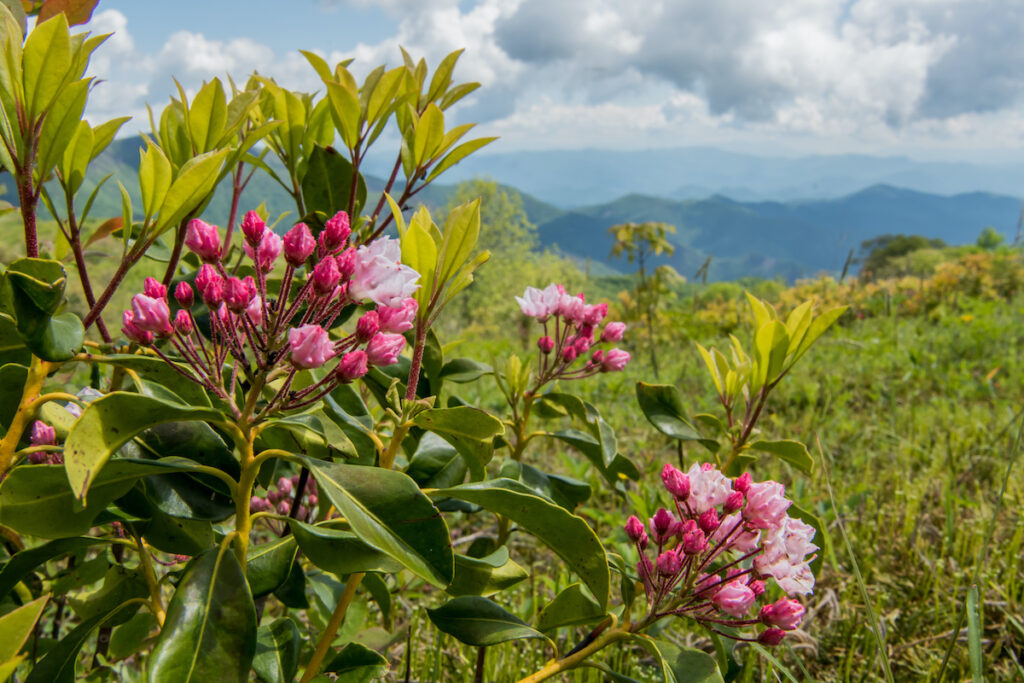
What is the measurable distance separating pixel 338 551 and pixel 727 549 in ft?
1.80

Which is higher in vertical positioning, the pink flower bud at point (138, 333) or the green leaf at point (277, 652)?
the pink flower bud at point (138, 333)

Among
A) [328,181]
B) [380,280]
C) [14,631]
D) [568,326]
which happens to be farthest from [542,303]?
[14,631]

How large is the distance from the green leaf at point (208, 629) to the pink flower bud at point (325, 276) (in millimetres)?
279

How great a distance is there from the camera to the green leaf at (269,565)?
2.54 ft

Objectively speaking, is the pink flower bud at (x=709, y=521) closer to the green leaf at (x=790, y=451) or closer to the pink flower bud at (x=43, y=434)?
the green leaf at (x=790, y=451)

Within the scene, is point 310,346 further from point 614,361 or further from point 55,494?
point 614,361

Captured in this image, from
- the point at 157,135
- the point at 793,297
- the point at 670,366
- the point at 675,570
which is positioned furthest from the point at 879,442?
the point at 793,297

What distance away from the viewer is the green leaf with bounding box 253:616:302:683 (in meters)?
0.76

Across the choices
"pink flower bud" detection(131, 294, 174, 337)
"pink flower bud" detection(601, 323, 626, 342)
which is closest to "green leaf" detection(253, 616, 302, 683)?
"pink flower bud" detection(131, 294, 174, 337)

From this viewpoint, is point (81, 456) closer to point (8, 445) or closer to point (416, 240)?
point (8, 445)

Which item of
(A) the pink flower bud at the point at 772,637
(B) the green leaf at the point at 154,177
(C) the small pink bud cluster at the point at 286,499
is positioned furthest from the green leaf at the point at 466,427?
(C) the small pink bud cluster at the point at 286,499

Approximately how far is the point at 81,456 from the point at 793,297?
855cm

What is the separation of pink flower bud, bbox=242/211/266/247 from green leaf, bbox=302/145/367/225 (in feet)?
0.98

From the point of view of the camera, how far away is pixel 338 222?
0.70 m
